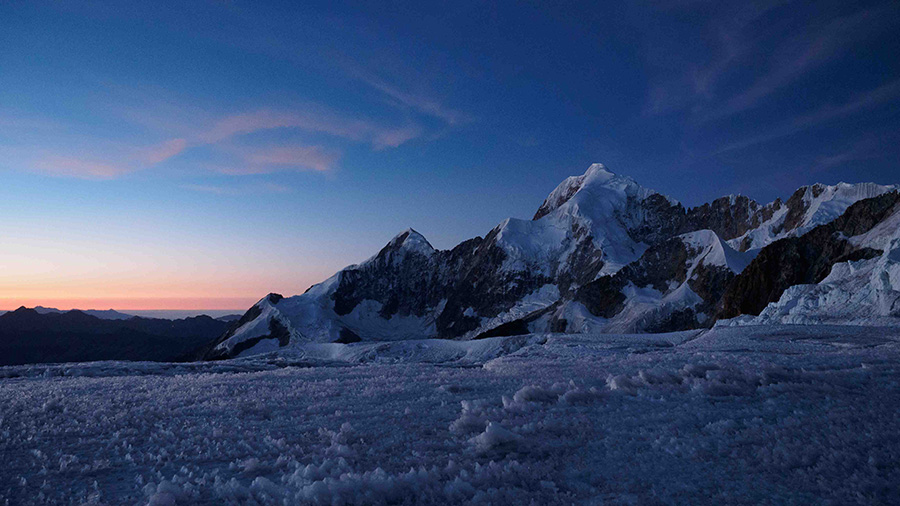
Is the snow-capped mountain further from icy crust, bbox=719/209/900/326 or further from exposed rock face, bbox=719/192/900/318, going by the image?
icy crust, bbox=719/209/900/326


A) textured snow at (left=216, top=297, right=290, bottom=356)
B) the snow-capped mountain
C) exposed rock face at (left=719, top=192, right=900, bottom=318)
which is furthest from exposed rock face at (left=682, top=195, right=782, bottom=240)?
textured snow at (left=216, top=297, right=290, bottom=356)

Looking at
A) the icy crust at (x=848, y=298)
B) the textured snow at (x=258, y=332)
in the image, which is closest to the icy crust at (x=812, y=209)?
the icy crust at (x=848, y=298)

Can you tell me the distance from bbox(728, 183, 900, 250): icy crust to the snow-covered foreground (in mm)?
141020

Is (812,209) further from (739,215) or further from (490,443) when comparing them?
(490,443)

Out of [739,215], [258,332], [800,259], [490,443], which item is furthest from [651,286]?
[490,443]

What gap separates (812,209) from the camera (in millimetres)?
140125

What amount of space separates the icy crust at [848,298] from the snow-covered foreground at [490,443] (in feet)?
94.7

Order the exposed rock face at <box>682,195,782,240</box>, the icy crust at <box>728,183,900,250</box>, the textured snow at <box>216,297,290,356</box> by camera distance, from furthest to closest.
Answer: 1. the exposed rock face at <box>682,195,782,240</box>
2. the textured snow at <box>216,297,290,356</box>
3. the icy crust at <box>728,183,900,250</box>

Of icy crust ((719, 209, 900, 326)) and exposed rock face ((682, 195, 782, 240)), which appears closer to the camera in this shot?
icy crust ((719, 209, 900, 326))

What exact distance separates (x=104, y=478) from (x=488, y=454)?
3629mm

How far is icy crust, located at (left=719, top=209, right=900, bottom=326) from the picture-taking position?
32406 millimetres

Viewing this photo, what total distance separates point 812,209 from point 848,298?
418 feet

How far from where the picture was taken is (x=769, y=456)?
4223 mm

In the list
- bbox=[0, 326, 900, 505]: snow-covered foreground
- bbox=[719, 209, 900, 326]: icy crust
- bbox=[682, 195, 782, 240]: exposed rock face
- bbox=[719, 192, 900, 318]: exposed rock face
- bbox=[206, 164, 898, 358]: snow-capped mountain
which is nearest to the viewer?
bbox=[0, 326, 900, 505]: snow-covered foreground
